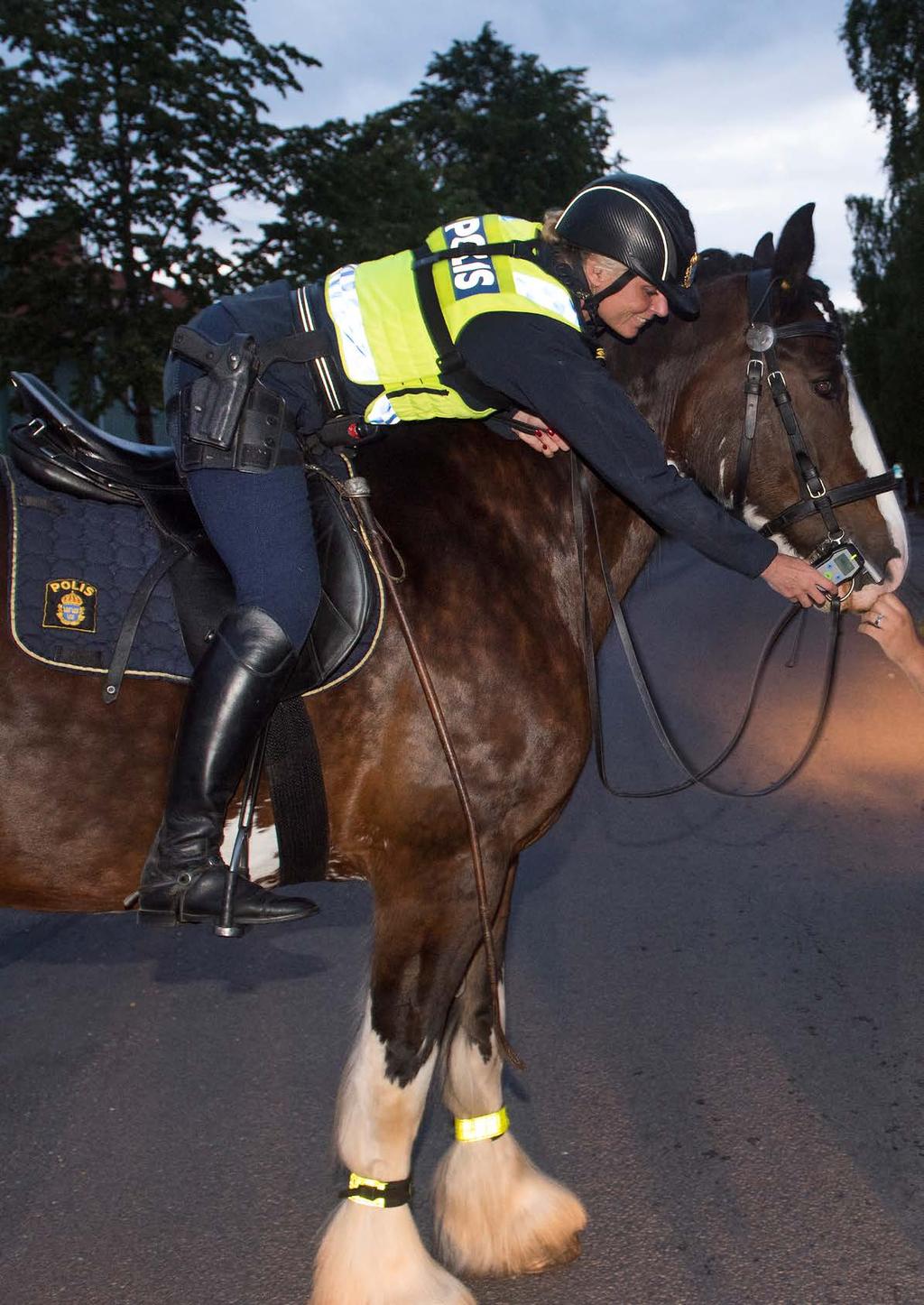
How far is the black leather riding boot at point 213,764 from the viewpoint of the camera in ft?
8.32

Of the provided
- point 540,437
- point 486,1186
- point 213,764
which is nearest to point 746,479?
point 540,437

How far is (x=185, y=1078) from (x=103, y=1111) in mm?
292

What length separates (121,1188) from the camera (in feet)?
11.1

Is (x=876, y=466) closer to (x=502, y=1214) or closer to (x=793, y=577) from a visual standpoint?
(x=793, y=577)

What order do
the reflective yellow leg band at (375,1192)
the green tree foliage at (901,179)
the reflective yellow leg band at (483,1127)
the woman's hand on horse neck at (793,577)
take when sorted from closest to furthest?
the woman's hand on horse neck at (793,577) → the reflective yellow leg band at (375,1192) → the reflective yellow leg band at (483,1127) → the green tree foliage at (901,179)

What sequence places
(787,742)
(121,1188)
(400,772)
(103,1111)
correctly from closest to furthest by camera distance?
1. (400,772)
2. (121,1188)
3. (103,1111)
4. (787,742)

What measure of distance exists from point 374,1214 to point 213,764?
4.02 feet

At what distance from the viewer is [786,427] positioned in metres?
2.95

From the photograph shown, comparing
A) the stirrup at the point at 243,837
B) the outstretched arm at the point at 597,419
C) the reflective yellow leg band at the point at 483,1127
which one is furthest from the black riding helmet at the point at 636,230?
the reflective yellow leg band at the point at 483,1127

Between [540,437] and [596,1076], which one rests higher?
[540,437]

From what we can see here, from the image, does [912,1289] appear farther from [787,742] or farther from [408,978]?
[787,742]

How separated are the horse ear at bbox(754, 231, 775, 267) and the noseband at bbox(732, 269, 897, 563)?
17cm

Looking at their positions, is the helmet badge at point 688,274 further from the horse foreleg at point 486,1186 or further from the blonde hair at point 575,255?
the horse foreleg at point 486,1186

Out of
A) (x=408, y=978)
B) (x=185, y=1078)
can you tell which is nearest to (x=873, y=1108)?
(x=408, y=978)
